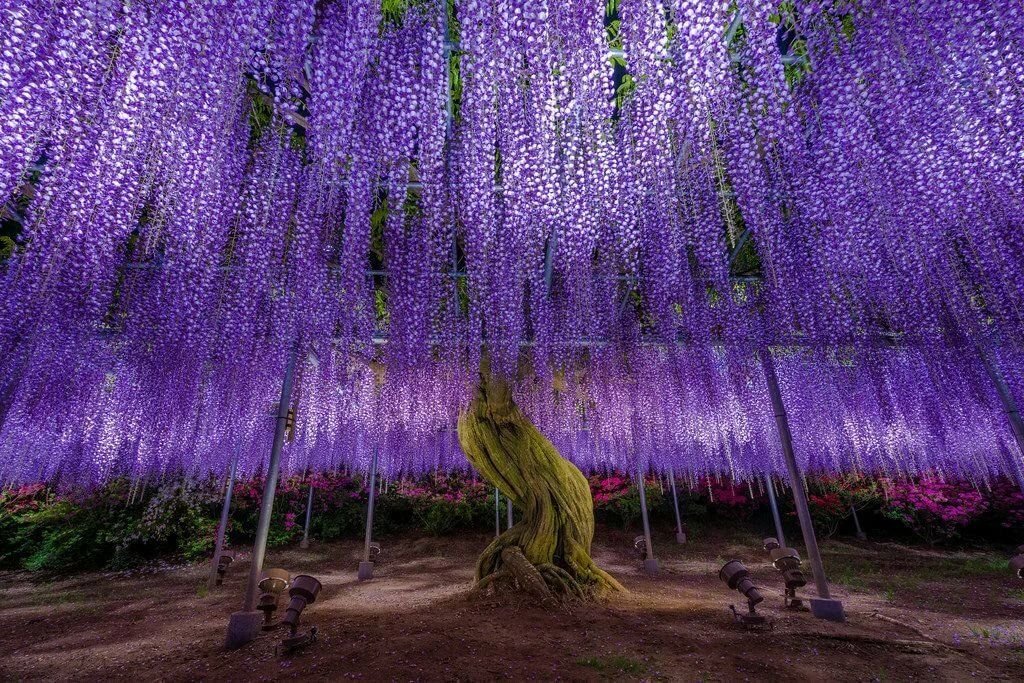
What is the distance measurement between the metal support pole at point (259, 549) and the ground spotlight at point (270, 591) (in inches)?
3.0

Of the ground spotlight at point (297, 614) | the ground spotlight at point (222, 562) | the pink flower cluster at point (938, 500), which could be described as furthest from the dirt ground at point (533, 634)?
the pink flower cluster at point (938, 500)

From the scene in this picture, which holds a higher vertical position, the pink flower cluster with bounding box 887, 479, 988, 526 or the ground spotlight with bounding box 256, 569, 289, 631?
the pink flower cluster with bounding box 887, 479, 988, 526

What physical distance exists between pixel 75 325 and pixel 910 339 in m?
10.9

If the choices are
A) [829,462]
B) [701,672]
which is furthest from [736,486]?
[701,672]

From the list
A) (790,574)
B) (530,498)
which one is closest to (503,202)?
(530,498)

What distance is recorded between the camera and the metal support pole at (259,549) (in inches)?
160

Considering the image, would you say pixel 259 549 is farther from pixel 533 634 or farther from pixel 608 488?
pixel 608 488

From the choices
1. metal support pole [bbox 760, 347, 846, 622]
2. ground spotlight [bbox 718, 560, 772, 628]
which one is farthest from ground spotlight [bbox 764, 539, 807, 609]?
ground spotlight [bbox 718, 560, 772, 628]

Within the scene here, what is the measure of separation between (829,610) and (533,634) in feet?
9.62

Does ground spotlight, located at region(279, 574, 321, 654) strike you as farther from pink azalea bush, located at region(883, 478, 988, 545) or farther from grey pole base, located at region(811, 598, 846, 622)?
pink azalea bush, located at region(883, 478, 988, 545)

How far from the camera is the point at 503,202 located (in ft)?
14.1

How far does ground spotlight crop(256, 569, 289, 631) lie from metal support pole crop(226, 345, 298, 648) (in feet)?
0.25

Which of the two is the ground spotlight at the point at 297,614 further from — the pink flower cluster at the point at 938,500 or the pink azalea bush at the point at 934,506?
the pink flower cluster at the point at 938,500

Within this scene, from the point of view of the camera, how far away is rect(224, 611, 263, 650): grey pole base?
405 cm
